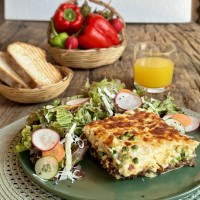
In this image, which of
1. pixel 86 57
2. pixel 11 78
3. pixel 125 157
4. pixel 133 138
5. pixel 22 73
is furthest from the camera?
pixel 86 57

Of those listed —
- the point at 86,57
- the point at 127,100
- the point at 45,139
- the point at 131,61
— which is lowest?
the point at 131,61

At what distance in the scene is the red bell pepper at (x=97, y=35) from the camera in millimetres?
4094

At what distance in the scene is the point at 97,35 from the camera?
4.11 m

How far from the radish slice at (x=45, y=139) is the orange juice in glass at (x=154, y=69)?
5.31 feet

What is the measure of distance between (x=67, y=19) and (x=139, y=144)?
262 cm

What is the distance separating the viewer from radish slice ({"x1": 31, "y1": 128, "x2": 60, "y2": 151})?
84.0 inches

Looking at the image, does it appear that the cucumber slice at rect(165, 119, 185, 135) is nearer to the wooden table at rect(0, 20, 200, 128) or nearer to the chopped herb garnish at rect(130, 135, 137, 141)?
the chopped herb garnish at rect(130, 135, 137, 141)

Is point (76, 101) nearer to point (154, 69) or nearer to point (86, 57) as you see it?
point (154, 69)

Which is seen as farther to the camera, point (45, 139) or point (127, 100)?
point (127, 100)

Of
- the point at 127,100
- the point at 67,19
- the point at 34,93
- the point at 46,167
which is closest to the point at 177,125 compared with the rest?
the point at 127,100

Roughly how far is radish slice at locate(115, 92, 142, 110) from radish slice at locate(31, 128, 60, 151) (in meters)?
0.73

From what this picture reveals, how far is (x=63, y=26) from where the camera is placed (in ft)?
14.1

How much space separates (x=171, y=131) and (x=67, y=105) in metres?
0.85

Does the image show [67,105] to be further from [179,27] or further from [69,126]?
[179,27]
